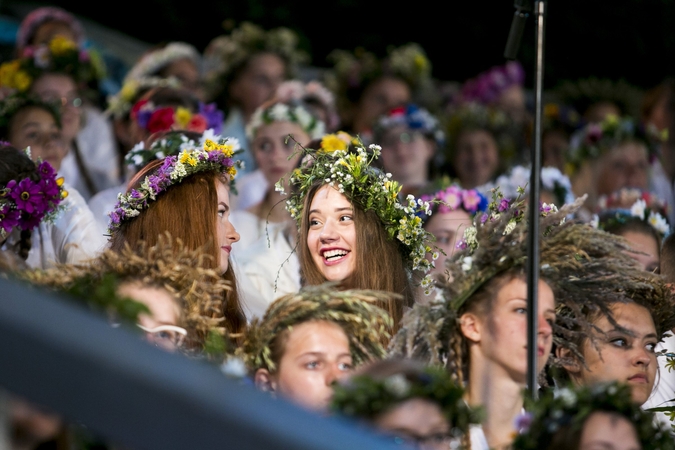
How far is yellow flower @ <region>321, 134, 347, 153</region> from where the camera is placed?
5.62m

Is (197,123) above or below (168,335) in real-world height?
above

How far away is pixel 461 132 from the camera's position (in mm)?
9289

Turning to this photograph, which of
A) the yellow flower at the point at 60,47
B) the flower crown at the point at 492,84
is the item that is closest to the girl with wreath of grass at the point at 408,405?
the yellow flower at the point at 60,47

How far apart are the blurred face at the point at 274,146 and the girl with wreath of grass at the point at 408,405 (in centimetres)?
434

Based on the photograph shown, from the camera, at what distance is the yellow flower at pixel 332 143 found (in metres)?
5.62

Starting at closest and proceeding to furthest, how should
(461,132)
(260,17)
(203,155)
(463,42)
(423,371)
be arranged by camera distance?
(423,371) < (203,155) < (461,132) < (260,17) < (463,42)

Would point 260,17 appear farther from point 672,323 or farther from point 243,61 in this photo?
point 672,323

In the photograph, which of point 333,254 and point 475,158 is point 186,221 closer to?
point 333,254

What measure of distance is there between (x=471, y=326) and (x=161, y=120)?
11.1ft

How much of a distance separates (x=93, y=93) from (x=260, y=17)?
225 cm

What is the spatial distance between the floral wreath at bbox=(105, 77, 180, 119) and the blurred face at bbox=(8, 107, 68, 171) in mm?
1158

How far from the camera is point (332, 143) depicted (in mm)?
5695

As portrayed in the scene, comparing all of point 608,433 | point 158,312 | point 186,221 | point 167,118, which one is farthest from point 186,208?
point 608,433

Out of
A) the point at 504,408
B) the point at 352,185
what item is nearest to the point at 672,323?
the point at 504,408
